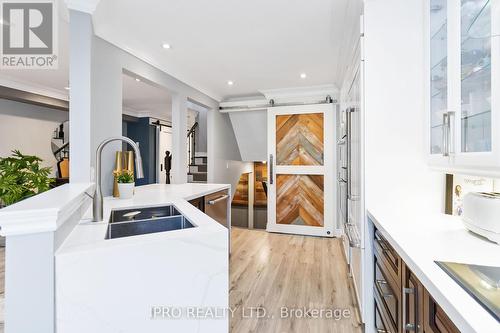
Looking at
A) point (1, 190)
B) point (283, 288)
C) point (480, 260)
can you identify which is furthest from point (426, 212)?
point (1, 190)

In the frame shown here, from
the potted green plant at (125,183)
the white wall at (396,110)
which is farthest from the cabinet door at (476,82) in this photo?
the potted green plant at (125,183)

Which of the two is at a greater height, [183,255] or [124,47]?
[124,47]

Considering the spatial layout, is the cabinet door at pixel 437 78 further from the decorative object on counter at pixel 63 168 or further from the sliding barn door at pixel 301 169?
the decorative object on counter at pixel 63 168

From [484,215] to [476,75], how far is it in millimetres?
606

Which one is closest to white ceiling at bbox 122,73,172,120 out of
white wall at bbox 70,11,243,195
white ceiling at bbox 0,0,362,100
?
white wall at bbox 70,11,243,195

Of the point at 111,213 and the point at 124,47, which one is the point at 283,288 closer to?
the point at 111,213

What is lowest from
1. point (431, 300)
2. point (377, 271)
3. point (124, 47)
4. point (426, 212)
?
point (377, 271)

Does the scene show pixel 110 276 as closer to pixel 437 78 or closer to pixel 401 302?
pixel 401 302

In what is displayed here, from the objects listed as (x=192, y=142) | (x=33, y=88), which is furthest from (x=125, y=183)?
(x=192, y=142)

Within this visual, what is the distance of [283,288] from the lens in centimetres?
253

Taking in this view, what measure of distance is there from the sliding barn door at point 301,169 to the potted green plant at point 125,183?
2.64 meters

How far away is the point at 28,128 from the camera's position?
491 cm

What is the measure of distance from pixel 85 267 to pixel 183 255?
333 millimetres

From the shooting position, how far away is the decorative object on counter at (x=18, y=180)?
2223 millimetres
